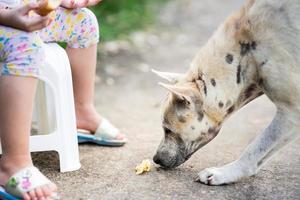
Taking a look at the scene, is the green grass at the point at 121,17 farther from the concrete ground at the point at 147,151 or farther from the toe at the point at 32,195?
the toe at the point at 32,195

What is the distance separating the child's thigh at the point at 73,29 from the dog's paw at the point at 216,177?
3.38ft

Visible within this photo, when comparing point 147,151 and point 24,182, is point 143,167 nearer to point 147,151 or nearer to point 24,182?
point 147,151

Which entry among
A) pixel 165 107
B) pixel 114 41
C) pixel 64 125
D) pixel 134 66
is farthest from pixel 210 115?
pixel 114 41

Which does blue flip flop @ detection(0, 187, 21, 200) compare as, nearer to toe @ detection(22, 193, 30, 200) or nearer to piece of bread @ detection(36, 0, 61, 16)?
toe @ detection(22, 193, 30, 200)

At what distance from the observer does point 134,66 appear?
6.09 metres

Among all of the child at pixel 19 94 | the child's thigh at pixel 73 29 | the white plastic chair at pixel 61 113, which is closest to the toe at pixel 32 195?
the child at pixel 19 94

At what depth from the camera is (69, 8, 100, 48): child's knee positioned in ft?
11.3

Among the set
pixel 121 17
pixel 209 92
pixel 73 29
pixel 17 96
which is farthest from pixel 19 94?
pixel 121 17

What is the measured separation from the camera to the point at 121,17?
6480 mm

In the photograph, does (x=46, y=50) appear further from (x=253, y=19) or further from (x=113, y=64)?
(x=113, y=64)

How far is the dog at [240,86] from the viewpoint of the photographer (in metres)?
3.09

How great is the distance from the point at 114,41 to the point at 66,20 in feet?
10.6

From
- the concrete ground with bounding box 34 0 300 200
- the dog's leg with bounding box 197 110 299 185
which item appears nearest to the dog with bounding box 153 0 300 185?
the dog's leg with bounding box 197 110 299 185

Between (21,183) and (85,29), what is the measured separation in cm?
106
